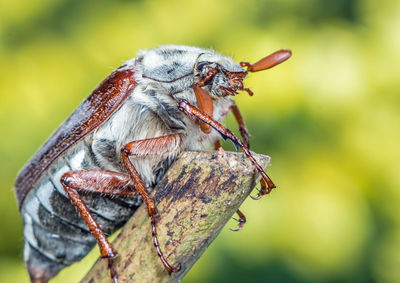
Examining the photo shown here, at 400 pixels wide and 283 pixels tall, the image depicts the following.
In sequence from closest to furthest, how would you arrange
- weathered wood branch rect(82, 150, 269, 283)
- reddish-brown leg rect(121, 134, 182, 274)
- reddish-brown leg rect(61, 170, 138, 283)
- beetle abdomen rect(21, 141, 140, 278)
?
weathered wood branch rect(82, 150, 269, 283)
reddish-brown leg rect(121, 134, 182, 274)
reddish-brown leg rect(61, 170, 138, 283)
beetle abdomen rect(21, 141, 140, 278)

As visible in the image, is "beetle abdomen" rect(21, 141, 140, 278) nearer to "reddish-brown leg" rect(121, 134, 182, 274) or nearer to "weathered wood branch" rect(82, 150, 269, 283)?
"reddish-brown leg" rect(121, 134, 182, 274)

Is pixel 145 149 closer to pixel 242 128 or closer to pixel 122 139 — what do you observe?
pixel 122 139

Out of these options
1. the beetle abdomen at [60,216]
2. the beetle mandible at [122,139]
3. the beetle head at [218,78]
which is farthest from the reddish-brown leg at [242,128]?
the beetle abdomen at [60,216]

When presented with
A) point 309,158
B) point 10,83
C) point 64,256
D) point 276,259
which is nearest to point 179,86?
point 64,256

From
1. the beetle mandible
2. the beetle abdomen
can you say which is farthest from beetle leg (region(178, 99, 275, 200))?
the beetle abdomen

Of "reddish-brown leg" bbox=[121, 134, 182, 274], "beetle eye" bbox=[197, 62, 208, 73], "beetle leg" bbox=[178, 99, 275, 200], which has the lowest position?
"reddish-brown leg" bbox=[121, 134, 182, 274]

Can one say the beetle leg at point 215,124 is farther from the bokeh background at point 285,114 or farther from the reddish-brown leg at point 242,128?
the bokeh background at point 285,114

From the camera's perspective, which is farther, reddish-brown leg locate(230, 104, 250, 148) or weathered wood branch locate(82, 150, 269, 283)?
reddish-brown leg locate(230, 104, 250, 148)

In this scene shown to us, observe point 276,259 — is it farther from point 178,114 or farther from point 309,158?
point 178,114
